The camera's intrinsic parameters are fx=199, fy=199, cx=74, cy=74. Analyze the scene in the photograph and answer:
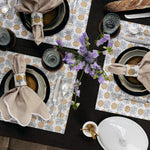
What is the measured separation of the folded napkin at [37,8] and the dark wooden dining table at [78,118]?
4.4 inches

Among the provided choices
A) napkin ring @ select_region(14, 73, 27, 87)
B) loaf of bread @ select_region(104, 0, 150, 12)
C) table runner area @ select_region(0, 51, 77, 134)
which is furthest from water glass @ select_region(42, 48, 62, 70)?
loaf of bread @ select_region(104, 0, 150, 12)

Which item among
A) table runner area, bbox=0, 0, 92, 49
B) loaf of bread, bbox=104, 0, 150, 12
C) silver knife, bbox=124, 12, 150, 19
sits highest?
loaf of bread, bbox=104, 0, 150, 12

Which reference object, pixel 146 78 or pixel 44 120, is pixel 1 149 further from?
pixel 146 78

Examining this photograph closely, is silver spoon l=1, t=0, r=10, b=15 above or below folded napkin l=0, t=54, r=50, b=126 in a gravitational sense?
above

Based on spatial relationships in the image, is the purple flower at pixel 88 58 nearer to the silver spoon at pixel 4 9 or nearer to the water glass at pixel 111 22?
the water glass at pixel 111 22

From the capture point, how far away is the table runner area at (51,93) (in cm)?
110

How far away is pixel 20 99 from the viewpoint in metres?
1.02

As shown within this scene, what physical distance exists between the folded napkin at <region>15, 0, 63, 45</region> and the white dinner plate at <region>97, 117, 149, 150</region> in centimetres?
60

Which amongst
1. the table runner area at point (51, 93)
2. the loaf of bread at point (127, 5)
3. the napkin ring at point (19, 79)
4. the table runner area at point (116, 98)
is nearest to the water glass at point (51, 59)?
the table runner area at point (51, 93)

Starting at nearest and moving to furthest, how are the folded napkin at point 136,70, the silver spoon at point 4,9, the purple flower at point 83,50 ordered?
the purple flower at point 83,50 < the folded napkin at point 136,70 < the silver spoon at point 4,9

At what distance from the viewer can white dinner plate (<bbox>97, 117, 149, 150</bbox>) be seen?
103 cm

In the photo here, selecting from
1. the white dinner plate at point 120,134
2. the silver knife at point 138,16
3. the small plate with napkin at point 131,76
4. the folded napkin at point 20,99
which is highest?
the silver knife at point 138,16

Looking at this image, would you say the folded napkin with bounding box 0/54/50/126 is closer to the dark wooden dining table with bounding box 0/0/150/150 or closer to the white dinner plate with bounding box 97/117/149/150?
the dark wooden dining table with bounding box 0/0/150/150

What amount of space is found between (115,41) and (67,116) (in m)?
0.50
